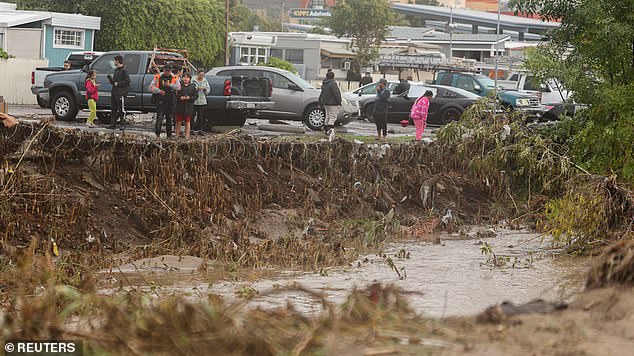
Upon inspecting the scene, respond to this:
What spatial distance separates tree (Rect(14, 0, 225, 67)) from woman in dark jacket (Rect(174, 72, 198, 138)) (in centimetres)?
2764

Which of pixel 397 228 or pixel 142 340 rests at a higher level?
pixel 142 340

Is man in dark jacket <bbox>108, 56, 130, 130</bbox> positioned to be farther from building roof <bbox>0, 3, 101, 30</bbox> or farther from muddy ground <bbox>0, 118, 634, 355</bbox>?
building roof <bbox>0, 3, 101, 30</bbox>

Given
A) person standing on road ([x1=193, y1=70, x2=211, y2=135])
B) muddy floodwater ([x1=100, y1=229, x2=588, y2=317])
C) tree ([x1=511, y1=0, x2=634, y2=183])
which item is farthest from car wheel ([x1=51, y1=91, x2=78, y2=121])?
muddy floodwater ([x1=100, y1=229, x2=588, y2=317])

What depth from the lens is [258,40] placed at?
55.8 m

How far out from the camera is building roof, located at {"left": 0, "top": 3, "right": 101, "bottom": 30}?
4162cm

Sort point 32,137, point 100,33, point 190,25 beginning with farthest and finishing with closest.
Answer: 1. point 190,25
2. point 100,33
3. point 32,137

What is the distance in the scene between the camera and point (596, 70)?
19.6 metres

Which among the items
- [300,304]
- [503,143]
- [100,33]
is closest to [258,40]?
[100,33]

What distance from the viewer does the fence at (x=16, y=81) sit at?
1437 inches

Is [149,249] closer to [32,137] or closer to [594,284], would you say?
[32,137]

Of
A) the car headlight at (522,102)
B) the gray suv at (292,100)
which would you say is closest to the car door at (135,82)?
the gray suv at (292,100)

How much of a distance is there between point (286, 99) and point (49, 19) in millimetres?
19562

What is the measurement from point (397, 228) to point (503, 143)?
11.3 ft

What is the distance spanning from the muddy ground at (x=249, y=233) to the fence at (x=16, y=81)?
19.6 m
